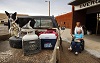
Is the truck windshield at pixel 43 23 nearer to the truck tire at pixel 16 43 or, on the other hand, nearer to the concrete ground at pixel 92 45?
the truck tire at pixel 16 43

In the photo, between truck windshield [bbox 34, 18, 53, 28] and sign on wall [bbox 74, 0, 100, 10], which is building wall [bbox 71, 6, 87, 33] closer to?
sign on wall [bbox 74, 0, 100, 10]

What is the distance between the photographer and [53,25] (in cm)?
529

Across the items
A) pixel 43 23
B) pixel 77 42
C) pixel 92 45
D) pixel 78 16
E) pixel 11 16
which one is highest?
pixel 78 16

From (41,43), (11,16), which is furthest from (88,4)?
(41,43)

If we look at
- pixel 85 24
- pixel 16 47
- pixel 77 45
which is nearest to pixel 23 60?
pixel 16 47

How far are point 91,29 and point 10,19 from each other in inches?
544

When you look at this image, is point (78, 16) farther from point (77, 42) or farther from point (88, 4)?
point (77, 42)

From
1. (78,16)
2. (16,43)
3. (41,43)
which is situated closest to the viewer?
(16,43)

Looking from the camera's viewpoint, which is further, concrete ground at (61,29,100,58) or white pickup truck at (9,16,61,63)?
concrete ground at (61,29,100,58)

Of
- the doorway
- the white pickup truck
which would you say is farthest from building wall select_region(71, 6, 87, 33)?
the white pickup truck

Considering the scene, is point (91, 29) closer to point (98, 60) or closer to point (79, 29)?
point (79, 29)

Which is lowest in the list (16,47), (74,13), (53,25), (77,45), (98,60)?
(98,60)

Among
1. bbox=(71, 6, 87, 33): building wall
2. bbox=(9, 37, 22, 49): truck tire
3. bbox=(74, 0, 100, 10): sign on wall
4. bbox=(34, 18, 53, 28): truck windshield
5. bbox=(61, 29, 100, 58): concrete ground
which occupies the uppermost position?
bbox=(74, 0, 100, 10): sign on wall

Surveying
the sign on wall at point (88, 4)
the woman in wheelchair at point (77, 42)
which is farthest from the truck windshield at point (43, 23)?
the sign on wall at point (88, 4)
